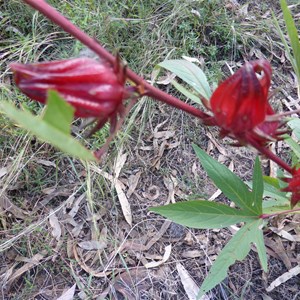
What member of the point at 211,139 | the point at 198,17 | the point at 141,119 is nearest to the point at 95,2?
the point at 198,17

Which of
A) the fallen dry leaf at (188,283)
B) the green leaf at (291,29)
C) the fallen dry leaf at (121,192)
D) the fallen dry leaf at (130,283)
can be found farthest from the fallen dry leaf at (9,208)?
the green leaf at (291,29)

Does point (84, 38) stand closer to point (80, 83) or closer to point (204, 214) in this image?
point (80, 83)

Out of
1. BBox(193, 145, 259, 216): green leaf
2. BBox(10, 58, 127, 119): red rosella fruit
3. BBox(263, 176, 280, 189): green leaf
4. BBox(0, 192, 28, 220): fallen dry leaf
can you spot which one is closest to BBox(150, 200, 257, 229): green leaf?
BBox(193, 145, 259, 216): green leaf

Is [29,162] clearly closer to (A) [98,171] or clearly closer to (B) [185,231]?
(A) [98,171]

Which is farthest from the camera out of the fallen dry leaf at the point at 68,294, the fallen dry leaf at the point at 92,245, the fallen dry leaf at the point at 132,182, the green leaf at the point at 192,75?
the fallen dry leaf at the point at 132,182

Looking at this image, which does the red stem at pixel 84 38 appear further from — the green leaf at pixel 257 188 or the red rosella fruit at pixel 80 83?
the green leaf at pixel 257 188

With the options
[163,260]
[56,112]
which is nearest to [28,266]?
[163,260]
